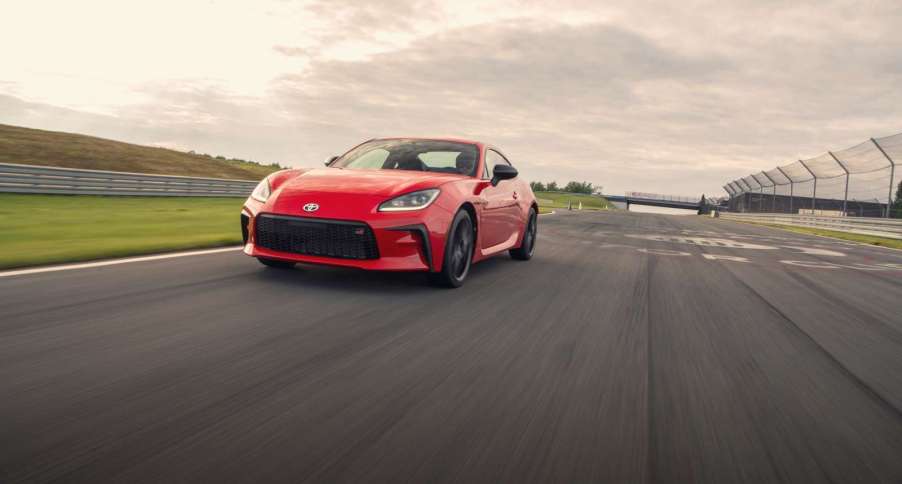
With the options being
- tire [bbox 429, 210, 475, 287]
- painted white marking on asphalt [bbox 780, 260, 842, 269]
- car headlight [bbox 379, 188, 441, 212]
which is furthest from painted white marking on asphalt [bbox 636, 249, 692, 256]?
car headlight [bbox 379, 188, 441, 212]

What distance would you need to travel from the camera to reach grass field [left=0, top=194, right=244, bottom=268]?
6395mm

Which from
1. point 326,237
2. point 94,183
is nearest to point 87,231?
point 326,237

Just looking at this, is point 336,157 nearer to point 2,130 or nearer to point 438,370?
point 438,370

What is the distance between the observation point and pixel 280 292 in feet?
16.2

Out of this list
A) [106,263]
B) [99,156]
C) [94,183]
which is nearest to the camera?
[106,263]

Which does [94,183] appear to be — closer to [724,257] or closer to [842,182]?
[724,257]

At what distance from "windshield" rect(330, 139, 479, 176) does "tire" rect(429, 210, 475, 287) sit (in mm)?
749

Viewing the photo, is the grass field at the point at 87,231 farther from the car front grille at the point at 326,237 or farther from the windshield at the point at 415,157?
the car front grille at the point at 326,237

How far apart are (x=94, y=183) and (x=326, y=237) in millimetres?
15346

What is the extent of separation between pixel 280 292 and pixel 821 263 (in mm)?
8797

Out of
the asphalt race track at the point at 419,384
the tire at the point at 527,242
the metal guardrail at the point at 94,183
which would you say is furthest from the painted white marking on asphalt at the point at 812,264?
the metal guardrail at the point at 94,183

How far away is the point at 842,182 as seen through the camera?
78.0ft

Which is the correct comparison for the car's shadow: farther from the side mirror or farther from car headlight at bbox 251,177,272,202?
the side mirror

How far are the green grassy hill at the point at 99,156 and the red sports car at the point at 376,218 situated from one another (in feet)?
82.6
